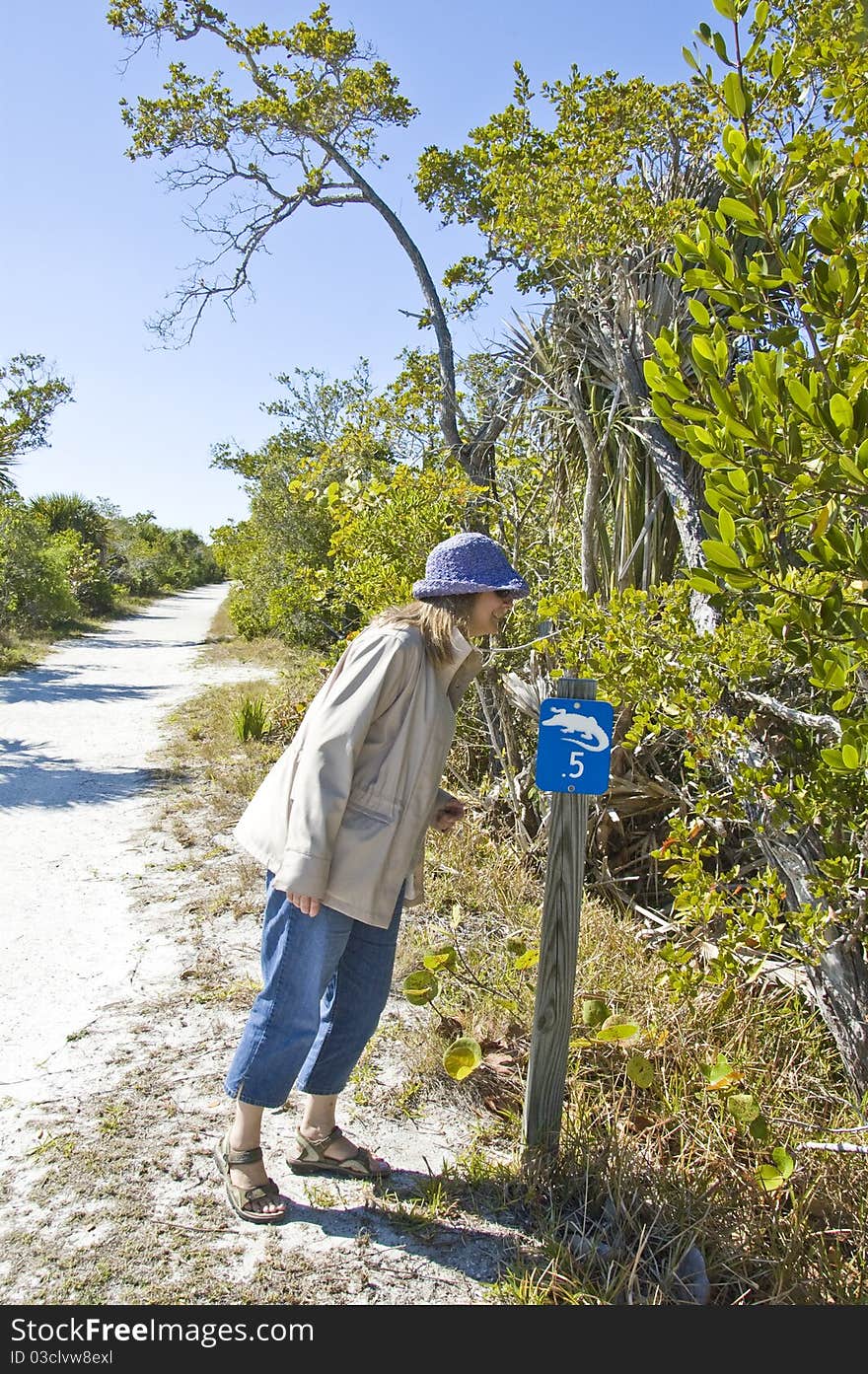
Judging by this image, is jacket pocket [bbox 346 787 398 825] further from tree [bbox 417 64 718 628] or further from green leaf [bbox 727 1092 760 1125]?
tree [bbox 417 64 718 628]

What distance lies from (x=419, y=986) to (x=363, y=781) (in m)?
0.93

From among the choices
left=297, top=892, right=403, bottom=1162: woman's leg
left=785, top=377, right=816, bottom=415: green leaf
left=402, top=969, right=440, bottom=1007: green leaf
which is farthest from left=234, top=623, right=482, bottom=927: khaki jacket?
left=785, top=377, right=816, bottom=415: green leaf

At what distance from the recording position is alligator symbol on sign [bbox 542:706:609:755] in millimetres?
2363

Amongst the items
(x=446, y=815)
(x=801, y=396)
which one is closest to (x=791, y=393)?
(x=801, y=396)

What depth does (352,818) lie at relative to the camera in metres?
2.30

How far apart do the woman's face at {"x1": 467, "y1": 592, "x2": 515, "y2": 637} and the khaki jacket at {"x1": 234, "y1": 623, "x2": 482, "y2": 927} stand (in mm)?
82

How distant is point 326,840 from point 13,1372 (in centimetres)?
129

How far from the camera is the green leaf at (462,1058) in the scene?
2.66 meters

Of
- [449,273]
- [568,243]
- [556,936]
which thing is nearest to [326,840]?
[556,936]

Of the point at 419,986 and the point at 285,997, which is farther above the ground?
the point at 285,997

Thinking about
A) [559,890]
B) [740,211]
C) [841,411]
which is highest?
[740,211]

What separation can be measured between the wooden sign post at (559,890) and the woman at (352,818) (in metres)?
0.30

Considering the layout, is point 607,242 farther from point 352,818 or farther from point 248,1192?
point 248,1192

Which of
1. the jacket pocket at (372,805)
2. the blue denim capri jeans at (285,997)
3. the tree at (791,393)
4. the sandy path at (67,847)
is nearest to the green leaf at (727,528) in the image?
the tree at (791,393)
